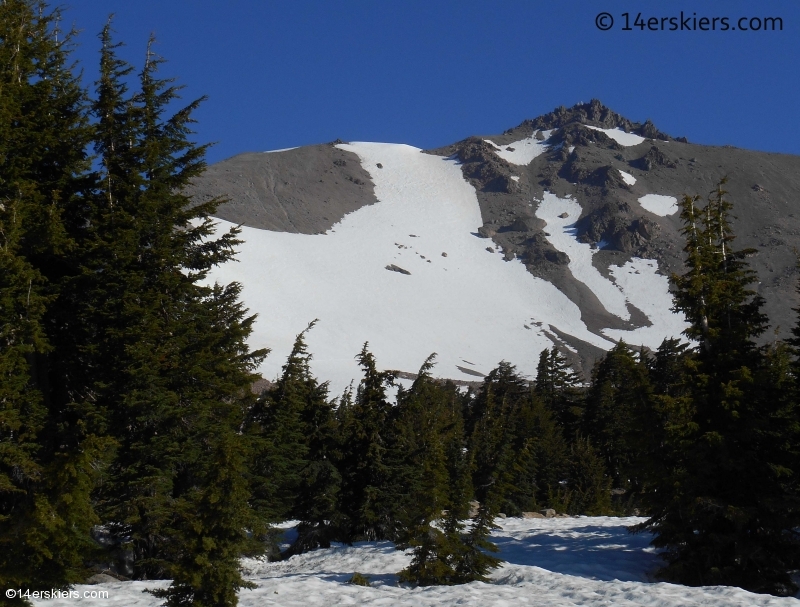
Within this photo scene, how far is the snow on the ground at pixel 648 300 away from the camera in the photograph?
127 meters

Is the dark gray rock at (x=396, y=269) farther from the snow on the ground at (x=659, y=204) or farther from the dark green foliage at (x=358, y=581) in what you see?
the dark green foliage at (x=358, y=581)

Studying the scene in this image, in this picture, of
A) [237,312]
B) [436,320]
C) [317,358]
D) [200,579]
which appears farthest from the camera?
[436,320]

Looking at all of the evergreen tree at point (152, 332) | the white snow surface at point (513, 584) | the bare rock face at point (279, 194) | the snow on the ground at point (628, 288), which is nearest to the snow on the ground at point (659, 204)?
the snow on the ground at point (628, 288)

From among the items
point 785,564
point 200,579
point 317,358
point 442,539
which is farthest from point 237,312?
point 317,358

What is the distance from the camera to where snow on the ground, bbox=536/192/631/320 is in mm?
142375

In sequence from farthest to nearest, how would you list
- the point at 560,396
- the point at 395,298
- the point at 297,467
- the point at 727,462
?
the point at 395,298 → the point at 560,396 → the point at 297,467 → the point at 727,462

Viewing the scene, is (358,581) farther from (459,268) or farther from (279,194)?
(279,194)

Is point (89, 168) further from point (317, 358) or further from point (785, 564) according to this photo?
point (317, 358)

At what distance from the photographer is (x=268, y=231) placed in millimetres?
150250

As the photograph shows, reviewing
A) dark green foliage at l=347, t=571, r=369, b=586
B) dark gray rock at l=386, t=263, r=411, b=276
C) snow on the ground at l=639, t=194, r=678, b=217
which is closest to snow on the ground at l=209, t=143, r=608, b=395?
dark gray rock at l=386, t=263, r=411, b=276

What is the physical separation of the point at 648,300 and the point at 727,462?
132521 millimetres

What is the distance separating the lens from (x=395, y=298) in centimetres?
13450

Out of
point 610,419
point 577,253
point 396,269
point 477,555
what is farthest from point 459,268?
point 477,555

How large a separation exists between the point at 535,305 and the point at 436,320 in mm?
23990
